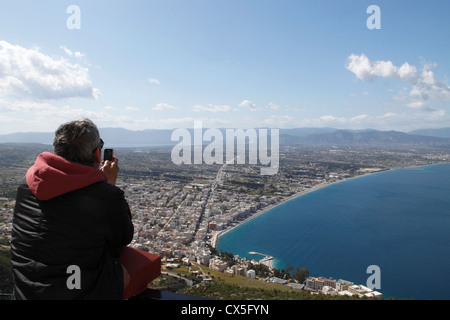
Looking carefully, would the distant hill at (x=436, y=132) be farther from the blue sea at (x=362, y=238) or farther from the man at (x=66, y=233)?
the man at (x=66, y=233)

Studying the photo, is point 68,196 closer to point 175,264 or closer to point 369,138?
point 175,264

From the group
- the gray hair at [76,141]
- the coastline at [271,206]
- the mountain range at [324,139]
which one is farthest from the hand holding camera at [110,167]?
the mountain range at [324,139]

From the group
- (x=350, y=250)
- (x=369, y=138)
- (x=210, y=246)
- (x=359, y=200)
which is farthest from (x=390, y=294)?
(x=369, y=138)

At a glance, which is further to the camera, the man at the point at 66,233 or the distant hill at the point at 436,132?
the distant hill at the point at 436,132

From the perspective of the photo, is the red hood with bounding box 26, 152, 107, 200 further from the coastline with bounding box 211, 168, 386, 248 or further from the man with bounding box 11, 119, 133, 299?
the coastline with bounding box 211, 168, 386, 248

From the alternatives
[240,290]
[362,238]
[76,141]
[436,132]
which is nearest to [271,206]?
[362,238]

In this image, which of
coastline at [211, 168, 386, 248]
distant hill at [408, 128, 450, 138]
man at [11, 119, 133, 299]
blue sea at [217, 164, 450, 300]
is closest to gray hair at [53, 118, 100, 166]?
man at [11, 119, 133, 299]
